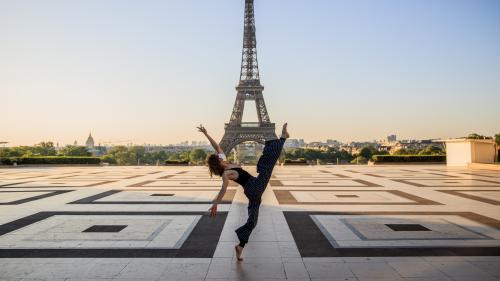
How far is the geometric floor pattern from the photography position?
4816 millimetres

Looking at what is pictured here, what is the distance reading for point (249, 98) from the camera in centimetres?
6159

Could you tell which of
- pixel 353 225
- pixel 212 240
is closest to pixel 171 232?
pixel 212 240

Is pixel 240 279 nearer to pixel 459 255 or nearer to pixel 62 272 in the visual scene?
pixel 62 272

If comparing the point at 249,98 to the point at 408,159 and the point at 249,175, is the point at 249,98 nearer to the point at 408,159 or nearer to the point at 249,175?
the point at 408,159

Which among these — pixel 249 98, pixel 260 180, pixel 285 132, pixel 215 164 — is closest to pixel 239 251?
pixel 260 180

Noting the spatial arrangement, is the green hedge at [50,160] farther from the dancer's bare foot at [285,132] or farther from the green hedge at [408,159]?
the dancer's bare foot at [285,132]

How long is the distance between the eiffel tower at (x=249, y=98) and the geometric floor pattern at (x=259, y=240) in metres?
46.6

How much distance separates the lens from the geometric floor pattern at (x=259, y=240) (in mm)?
4816

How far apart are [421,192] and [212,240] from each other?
958cm

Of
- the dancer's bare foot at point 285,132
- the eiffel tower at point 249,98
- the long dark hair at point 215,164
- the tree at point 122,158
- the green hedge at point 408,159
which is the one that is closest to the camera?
the long dark hair at point 215,164

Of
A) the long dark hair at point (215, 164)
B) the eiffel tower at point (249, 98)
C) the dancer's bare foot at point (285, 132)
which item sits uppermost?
the eiffel tower at point (249, 98)

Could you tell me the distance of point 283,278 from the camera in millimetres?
4555

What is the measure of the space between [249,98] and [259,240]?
55812 mm

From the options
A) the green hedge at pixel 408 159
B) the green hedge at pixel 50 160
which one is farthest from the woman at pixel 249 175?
the green hedge at pixel 50 160
